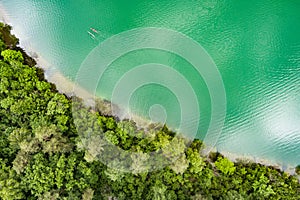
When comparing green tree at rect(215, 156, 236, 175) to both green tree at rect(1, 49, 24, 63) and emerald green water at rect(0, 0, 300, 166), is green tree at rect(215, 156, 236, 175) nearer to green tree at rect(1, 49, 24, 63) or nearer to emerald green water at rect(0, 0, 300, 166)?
emerald green water at rect(0, 0, 300, 166)

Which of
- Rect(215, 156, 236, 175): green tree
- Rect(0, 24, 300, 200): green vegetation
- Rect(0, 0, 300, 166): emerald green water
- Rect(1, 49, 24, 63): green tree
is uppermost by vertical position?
Rect(0, 0, 300, 166): emerald green water

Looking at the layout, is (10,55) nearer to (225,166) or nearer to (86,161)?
(86,161)

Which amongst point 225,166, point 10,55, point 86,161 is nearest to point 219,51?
point 225,166

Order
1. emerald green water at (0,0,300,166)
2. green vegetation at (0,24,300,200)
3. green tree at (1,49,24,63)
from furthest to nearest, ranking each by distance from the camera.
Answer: emerald green water at (0,0,300,166) → green tree at (1,49,24,63) → green vegetation at (0,24,300,200)

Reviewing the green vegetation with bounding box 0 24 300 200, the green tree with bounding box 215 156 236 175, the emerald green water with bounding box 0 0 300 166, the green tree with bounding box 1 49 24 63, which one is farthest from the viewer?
the emerald green water with bounding box 0 0 300 166

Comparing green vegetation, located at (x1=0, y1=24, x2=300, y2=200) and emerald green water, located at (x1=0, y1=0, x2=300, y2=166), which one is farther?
emerald green water, located at (x1=0, y1=0, x2=300, y2=166)

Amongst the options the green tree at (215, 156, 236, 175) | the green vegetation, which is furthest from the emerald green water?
the green vegetation

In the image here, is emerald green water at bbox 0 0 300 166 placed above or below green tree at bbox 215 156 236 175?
above
